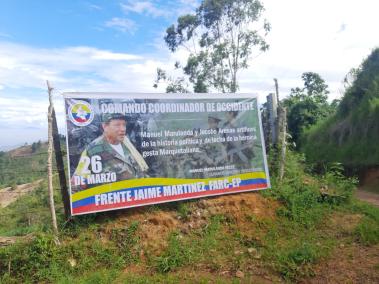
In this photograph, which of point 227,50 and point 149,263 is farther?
point 227,50

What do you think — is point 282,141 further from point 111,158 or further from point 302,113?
point 302,113

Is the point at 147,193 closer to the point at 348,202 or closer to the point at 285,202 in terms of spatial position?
the point at 285,202

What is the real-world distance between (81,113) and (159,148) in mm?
1236

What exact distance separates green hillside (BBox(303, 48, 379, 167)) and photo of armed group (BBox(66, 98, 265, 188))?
7220 millimetres

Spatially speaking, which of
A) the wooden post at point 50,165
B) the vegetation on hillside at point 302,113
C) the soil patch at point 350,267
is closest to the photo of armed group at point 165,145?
the wooden post at point 50,165

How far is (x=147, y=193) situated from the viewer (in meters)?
5.12

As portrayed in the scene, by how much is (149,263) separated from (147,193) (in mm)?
1014

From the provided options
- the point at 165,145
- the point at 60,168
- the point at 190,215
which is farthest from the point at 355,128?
the point at 60,168

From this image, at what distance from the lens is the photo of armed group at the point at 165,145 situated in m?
4.82

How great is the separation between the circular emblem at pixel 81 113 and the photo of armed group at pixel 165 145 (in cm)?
4

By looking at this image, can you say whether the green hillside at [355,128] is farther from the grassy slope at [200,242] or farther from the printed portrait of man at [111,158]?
the printed portrait of man at [111,158]

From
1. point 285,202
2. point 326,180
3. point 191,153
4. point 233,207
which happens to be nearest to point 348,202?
point 326,180

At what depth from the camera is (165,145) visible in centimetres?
533

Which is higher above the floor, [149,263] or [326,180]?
[326,180]
